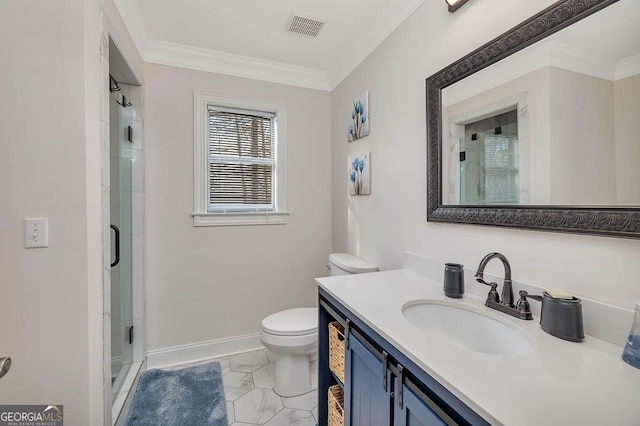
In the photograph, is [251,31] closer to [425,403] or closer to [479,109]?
[479,109]

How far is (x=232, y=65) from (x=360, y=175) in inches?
56.3

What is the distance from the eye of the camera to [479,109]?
4.00 feet

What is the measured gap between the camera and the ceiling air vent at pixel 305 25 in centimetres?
185

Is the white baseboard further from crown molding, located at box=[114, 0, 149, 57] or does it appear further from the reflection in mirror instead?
crown molding, located at box=[114, 0, 149, 57]

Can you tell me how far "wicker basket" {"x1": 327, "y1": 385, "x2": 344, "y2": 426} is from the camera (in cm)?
134

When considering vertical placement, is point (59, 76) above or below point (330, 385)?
above

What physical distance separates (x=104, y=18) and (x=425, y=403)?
2.08 m

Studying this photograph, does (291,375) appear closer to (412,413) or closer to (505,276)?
(412,413)

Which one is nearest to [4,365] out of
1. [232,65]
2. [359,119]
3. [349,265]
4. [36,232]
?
[36,232]

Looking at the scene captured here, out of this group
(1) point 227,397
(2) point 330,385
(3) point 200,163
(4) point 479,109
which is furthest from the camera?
(3) point 200,163

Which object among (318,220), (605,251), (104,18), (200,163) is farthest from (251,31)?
(605,251)

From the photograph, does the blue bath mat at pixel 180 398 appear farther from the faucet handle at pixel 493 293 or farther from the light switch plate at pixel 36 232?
the faucet handle at pixel 493 293

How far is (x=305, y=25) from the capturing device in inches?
75.6

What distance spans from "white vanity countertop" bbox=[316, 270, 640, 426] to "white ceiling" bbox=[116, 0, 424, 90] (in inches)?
66.7
